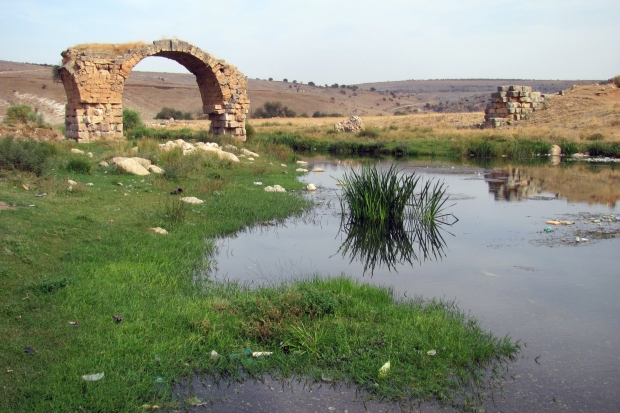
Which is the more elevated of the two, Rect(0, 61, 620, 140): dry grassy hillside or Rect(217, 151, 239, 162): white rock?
Rect(0, 61, 620, 140): dry grassy hillside

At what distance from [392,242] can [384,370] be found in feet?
14.8

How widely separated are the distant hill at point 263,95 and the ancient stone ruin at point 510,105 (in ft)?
93.2

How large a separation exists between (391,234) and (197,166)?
6.01m

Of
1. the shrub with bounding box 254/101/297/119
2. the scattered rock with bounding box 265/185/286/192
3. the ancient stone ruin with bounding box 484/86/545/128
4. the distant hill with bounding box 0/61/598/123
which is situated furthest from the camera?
the shrub with bounding box 254/101/297/119

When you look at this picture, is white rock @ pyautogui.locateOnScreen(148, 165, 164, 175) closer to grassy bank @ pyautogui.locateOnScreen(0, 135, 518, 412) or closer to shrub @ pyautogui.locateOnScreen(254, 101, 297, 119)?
grassy bank @ pyautogui.locateOnScreen(0, 135, 518, 412)

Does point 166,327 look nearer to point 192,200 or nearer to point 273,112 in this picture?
point 192,200

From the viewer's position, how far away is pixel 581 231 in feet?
29.6

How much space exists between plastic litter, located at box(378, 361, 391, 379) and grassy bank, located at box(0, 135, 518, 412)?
0.04 metres

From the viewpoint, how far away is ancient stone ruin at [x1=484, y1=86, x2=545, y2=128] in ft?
99.4

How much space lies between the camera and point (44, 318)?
462cm

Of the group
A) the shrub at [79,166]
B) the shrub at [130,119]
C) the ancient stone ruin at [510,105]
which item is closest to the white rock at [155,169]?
the shrub at [79,166]

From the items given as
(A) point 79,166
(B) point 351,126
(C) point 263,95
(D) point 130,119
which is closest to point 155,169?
(A) point 79,166

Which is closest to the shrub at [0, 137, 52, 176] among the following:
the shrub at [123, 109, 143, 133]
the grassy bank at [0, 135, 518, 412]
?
the grassy bank at [0, 135, 518, 412]

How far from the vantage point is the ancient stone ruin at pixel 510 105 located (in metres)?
30.3
